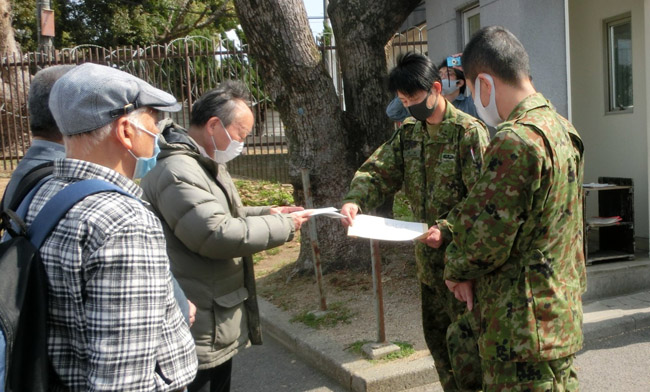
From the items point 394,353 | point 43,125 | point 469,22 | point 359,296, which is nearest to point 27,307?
point 43,125

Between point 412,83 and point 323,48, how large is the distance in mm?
8444

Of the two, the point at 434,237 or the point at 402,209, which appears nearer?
the point at 434,237

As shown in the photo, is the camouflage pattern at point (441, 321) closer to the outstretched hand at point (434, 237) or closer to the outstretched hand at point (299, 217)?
the outstretched hand at point (434, 237)

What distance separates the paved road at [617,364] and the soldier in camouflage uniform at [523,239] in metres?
1.97

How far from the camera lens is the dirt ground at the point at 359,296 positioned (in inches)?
196

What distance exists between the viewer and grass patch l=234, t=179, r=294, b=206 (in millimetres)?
10586

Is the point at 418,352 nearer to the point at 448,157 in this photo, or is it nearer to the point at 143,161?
the point at 448,157

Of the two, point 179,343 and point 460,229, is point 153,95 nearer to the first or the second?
point 179,343

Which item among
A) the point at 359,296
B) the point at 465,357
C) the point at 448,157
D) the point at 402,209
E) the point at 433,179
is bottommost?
the point at 359,296

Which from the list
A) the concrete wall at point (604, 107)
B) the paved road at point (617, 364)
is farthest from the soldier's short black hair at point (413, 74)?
the concrete wall at point (604, 107)

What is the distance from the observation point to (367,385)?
162 inches

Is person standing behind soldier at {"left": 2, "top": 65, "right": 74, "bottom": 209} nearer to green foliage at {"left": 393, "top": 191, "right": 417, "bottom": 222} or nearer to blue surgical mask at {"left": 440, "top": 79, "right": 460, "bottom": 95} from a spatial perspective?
blue surgical mask at {"left": 440, "top": 79, "right": 460, "bottom": 95}

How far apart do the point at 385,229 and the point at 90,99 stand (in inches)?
70.1

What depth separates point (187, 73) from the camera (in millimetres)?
11734
